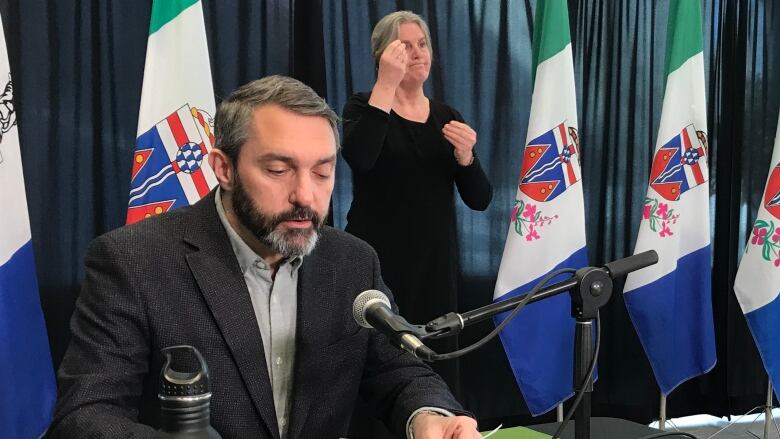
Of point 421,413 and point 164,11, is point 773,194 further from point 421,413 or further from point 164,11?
point 164,11

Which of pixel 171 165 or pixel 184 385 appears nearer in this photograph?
pixel 184 385

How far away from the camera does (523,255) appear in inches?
124

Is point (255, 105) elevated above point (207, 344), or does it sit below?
above

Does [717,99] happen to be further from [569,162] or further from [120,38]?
[120,38]

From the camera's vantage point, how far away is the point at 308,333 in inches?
54.1

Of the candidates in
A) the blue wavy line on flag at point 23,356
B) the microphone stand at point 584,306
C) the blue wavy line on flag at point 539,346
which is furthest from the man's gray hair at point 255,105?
the blue wavy line on flag at point 539,346

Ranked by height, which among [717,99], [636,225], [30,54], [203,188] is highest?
[30,54]

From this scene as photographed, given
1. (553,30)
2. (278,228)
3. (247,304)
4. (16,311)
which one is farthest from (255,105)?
(553,30)

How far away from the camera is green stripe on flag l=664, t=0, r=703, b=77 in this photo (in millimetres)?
3250

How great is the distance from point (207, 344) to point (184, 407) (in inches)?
23.8

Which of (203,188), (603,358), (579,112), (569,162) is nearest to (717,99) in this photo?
(579,112)

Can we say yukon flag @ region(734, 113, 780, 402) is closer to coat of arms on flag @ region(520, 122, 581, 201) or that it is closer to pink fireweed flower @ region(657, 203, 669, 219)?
pink fireweed flower @ region(657, 203, 669, 219)

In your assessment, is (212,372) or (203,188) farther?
(203,188)

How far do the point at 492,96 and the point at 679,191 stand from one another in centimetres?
103
